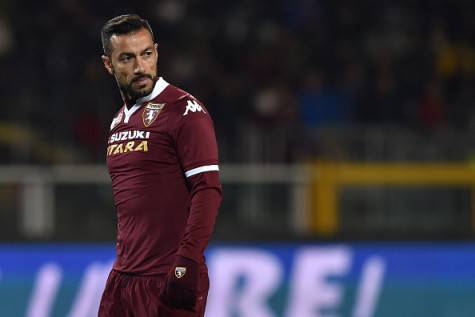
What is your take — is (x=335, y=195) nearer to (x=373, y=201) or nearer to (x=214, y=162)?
(x=373, y=201)

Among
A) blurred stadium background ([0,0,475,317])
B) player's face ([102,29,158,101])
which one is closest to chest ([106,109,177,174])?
player's face ([102,29,158,101])

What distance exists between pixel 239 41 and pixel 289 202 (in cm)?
461

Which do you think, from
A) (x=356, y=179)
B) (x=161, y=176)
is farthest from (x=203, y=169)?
(x=356, y=179)

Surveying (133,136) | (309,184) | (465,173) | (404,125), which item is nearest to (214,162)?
(133,136)

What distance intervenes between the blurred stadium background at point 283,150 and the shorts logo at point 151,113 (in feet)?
10.5

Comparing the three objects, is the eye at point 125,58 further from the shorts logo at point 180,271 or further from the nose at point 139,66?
the shorts logo at point 180,271

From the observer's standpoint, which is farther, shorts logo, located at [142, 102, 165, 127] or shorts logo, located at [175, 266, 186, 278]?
shorts logo, located at [142, 102, 165, 127]

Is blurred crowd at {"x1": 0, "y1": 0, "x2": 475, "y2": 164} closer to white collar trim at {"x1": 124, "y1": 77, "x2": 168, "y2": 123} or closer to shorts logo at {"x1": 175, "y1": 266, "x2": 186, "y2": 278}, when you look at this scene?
white collar trim at {"x1": 124, "y1": 77, "x2": 168, "y2": 123}

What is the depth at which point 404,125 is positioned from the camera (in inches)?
430

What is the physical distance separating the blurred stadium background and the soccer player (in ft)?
9.96

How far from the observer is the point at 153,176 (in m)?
3.71

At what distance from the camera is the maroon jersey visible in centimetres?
357

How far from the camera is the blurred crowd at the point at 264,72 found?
10.0m

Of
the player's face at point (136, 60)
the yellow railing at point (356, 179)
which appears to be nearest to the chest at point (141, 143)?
the player's face at point (136, 60)
